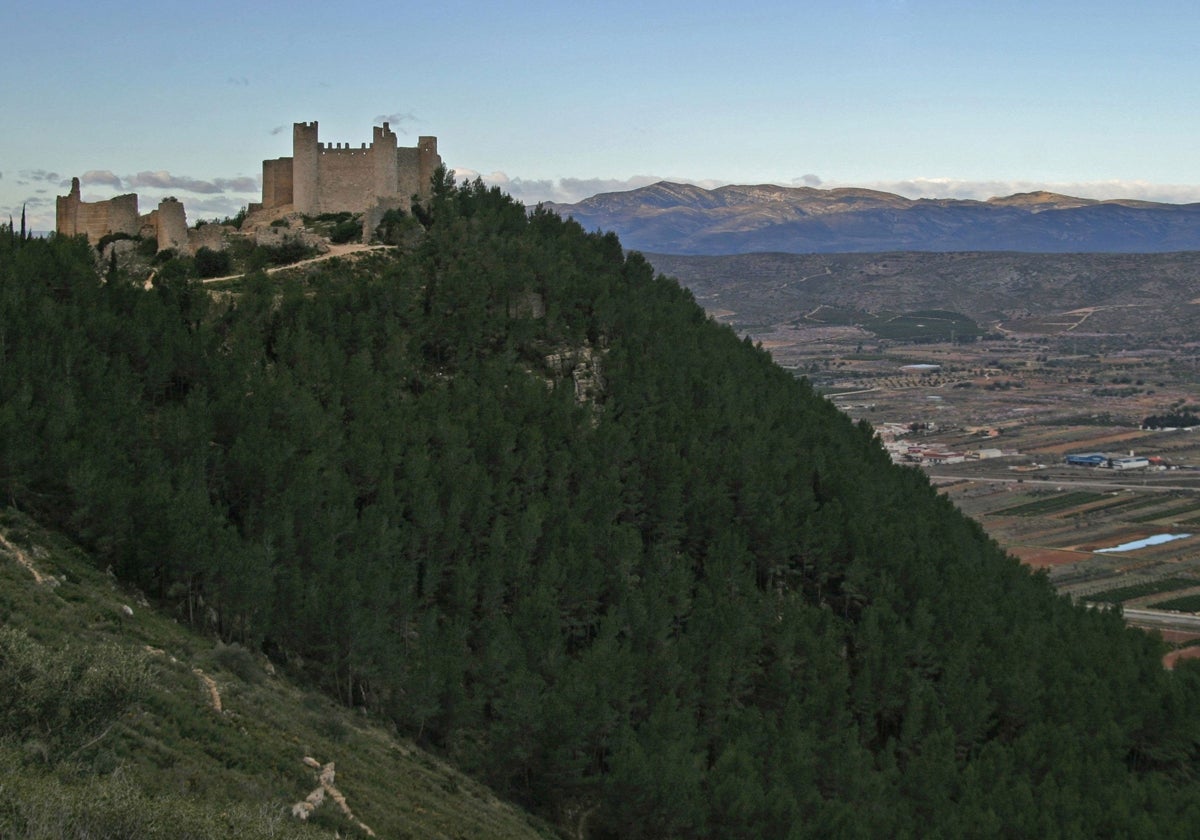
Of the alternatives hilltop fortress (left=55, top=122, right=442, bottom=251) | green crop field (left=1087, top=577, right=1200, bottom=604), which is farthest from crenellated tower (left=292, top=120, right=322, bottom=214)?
green crop field (left=1087, top=577, right=1200, bottom=604)

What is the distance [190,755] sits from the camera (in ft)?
67.4

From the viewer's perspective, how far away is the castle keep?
57.4m

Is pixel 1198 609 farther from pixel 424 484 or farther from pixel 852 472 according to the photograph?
pixel 424 484

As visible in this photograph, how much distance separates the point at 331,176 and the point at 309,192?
1.24 m

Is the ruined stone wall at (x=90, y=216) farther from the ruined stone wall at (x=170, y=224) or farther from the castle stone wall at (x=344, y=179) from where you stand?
the castle stone wall at (x=344, y=179)

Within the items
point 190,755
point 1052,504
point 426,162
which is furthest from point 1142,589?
point 190,755

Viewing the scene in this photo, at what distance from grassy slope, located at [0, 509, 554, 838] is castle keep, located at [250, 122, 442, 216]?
94.7 ft

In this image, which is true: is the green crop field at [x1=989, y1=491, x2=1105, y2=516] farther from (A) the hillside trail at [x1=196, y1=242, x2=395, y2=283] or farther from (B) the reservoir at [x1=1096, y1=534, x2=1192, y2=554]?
(A) the hillside trail at [x1=196, y1=242, x2=395, y2=283]

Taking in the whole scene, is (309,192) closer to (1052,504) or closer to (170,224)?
(170,224)

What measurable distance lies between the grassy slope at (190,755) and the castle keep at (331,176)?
1136 inches

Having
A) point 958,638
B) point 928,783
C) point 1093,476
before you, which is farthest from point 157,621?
point 1093,476

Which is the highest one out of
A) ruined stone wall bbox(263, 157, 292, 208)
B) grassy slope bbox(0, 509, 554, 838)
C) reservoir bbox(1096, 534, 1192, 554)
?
ruined stone wall bbox(263, 157, 292, 208)

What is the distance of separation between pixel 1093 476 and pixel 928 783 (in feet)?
331

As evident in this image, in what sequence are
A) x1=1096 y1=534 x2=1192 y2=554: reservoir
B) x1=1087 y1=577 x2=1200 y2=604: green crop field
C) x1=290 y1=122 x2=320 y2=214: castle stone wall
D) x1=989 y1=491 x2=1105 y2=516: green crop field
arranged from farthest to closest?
x1=989 y1=491 x2=1105 y2=516: green crop field
x1=1096 y1=534 x2=1192 y2=554: reservoir
x1=1087 y1=577 x2=1200 y2=604: green crop field
x1=290 y1=122 x2=320 y2=214: castle stone wall
